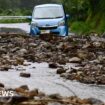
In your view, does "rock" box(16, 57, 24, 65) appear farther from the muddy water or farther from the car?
the car

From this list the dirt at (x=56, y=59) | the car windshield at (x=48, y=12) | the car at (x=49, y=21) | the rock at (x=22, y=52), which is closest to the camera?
the dirt at (x=56, y=59)

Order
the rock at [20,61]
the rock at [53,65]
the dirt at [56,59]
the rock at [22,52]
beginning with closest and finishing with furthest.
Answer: the dirt at [56,59]
the rock at [53,65]
the rock at [20,61]
the rock at [22,52]

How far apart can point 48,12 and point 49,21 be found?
109cm

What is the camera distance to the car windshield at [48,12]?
97.0 feet

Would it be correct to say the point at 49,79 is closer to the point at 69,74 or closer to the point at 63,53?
the point at 69,74

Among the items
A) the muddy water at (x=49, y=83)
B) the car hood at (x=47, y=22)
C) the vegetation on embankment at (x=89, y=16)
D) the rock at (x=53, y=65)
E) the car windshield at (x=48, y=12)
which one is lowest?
the vegetation on embankment at (x=89, y=16)

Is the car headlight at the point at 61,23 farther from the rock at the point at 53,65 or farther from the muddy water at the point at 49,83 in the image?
the muddy water at the point at 49,83

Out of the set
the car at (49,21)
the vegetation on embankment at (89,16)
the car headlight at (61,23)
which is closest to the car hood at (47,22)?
the car at (49,21)

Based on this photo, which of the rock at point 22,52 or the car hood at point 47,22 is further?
the car hood at point 47,22

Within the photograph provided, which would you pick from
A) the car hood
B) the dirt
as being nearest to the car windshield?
the car hood

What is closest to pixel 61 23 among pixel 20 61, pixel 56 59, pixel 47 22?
pixel 47 22

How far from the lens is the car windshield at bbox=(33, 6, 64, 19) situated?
29569mm

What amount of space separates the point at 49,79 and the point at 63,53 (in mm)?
6095

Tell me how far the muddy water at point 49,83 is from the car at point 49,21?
13528mm
